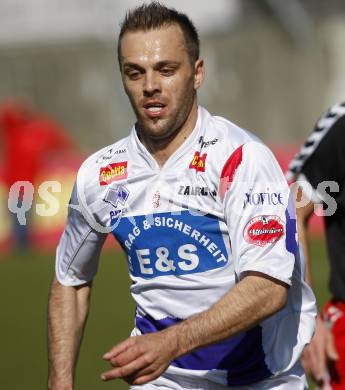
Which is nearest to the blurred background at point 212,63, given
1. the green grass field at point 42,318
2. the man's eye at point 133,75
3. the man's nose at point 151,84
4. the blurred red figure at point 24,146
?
the blurred red figure at point 24,146

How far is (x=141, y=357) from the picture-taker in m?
3.65

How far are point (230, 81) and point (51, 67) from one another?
16.2 feet

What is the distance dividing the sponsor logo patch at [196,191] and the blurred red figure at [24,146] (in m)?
13.1

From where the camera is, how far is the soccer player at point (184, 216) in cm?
417

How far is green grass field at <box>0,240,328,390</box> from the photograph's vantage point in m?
8.80

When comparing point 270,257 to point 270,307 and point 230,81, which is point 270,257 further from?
point 230,81

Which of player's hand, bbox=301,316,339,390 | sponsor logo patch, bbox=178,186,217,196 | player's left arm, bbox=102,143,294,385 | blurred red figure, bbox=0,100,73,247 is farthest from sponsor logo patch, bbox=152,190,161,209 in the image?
blurred red figure, bbox=0,100,73,247

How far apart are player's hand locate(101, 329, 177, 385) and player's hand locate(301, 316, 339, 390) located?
1.65m

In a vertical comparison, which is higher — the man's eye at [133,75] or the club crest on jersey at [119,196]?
the man's eye at [133,75]

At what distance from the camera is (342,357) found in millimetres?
5273

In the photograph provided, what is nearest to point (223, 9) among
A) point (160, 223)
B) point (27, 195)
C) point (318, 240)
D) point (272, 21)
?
point (272, 21)

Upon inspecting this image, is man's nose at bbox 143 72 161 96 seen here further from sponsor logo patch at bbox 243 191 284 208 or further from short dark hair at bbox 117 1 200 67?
sponsor logo patch at bbox 243 191 284 208

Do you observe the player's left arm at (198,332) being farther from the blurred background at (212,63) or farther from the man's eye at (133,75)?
the blurred background at (212,63)

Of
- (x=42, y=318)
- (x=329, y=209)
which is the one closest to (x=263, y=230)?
(x=329, y=209)
